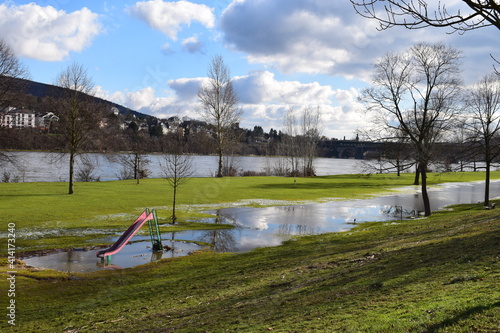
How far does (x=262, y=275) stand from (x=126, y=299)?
3829 mm

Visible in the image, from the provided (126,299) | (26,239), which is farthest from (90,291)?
(26,239)

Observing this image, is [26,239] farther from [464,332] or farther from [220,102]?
[220,102]

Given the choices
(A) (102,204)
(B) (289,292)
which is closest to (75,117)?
(A) (102,204)

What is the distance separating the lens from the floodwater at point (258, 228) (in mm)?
16328

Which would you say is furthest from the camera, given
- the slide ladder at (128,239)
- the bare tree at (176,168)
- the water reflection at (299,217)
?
the bare tree at (176,168)

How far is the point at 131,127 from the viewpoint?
95.9 m

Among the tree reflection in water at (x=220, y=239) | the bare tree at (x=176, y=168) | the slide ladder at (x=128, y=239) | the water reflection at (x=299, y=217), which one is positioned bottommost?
the tree reflection in water at (x=220, y=239)

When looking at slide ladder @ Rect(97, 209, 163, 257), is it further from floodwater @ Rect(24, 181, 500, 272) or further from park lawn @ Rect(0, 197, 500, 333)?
park lawn @ Rect(0, 197, 500, 333)

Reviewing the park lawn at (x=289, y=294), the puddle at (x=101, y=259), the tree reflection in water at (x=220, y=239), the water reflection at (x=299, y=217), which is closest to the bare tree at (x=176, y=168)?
the tree reflection in water at (x=220, y=239)

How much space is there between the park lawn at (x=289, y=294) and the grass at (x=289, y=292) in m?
0.03

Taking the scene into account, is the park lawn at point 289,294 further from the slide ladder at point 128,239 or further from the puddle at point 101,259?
the slide ladder at point 128,239

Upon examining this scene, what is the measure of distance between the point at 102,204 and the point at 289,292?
975 inches

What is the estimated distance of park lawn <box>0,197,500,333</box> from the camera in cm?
632

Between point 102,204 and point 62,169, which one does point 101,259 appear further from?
point 62,169
